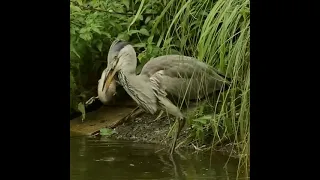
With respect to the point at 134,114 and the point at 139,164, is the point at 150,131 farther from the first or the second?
the point at 139,164

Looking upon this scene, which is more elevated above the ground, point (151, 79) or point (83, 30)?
point (83, 30)

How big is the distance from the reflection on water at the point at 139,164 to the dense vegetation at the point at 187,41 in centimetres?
19

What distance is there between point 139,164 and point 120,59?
91 cm

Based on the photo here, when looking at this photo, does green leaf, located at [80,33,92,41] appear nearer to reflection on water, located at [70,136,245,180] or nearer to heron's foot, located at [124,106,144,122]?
heron's foot, located at [124,106,144,122]

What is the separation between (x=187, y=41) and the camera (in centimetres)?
429

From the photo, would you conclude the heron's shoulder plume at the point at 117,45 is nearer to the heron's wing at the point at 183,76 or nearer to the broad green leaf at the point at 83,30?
the heron's wing at the point at 183,76

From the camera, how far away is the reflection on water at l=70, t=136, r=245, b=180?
386 cm

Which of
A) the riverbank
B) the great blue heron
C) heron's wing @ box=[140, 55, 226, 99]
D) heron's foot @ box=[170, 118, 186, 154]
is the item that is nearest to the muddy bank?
the riverbank

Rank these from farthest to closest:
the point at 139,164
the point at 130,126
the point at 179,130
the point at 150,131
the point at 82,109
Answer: the point at 82,109
the point at 130,126
the point at 150,131
the point at 179,130
the point at 139,164

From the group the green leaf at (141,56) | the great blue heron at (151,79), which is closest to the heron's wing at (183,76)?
the great blue heron at (151,79)

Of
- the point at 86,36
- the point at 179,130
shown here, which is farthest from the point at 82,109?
the point at 179,130

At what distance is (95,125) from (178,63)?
1602 mm

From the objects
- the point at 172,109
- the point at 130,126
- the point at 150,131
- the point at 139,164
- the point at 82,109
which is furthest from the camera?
the point at 82,109

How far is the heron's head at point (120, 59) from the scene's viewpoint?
4711 mm
